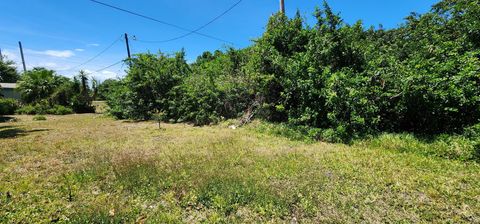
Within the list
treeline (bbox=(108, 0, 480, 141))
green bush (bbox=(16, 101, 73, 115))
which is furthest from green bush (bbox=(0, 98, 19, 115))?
treeline (bbox=(108, 0, 480, 141))

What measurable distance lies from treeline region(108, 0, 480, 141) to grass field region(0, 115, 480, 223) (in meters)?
1.52

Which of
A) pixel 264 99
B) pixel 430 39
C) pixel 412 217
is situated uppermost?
pixel 430 39

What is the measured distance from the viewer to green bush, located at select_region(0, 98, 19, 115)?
20375mm

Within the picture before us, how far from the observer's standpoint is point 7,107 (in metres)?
20.8

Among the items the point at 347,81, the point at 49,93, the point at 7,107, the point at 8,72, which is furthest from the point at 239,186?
the point at 8,72

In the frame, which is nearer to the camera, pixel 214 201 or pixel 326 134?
pixel 214 201

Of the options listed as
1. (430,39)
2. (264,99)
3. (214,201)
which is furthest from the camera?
(264,99)

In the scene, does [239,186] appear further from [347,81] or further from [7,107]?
[7,107]

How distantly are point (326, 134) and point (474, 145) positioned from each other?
2.97 meters

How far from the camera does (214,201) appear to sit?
352 cm

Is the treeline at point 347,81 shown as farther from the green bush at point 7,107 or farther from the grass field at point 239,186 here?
the green bush at point 7,107

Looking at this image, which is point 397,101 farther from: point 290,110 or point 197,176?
point 197,176

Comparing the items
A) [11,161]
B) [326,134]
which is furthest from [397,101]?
[11,161]

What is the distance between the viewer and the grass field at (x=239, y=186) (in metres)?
3.20
